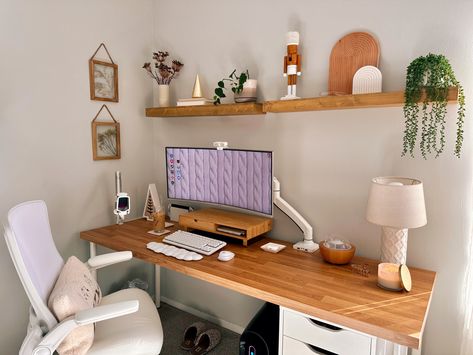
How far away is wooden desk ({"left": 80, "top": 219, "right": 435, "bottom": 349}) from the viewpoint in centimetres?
111

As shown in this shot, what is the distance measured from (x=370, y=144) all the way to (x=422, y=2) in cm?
67

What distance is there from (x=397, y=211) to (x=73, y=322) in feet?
4.42

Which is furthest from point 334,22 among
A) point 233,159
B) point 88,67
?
point 88,67

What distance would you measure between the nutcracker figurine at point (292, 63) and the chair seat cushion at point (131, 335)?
1316 millimetres

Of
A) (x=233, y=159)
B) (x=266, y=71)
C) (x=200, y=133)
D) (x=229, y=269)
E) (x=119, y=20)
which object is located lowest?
(x=229, y=269)

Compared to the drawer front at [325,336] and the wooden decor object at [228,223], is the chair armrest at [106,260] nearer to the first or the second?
the wooden decor object at [228,223]

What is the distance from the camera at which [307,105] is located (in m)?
1.66

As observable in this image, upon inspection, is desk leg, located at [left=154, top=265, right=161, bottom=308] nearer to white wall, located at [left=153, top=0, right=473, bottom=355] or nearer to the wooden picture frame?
white wall, located at [left=153, top=0, right=473, bottom=355]

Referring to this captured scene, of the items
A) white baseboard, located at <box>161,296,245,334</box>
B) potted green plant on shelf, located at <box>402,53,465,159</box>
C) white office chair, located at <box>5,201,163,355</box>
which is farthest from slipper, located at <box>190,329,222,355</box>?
potted green plant on shelf, located at <box>402,53,465,159</box>

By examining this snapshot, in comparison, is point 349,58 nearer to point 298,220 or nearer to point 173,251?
point 298,220

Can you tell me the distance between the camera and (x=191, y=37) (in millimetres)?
2316

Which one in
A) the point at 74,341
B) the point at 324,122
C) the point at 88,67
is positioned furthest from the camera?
the point at 88,67

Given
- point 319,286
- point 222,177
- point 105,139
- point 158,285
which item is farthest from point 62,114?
point 319,286

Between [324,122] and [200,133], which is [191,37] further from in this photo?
[324,122]
